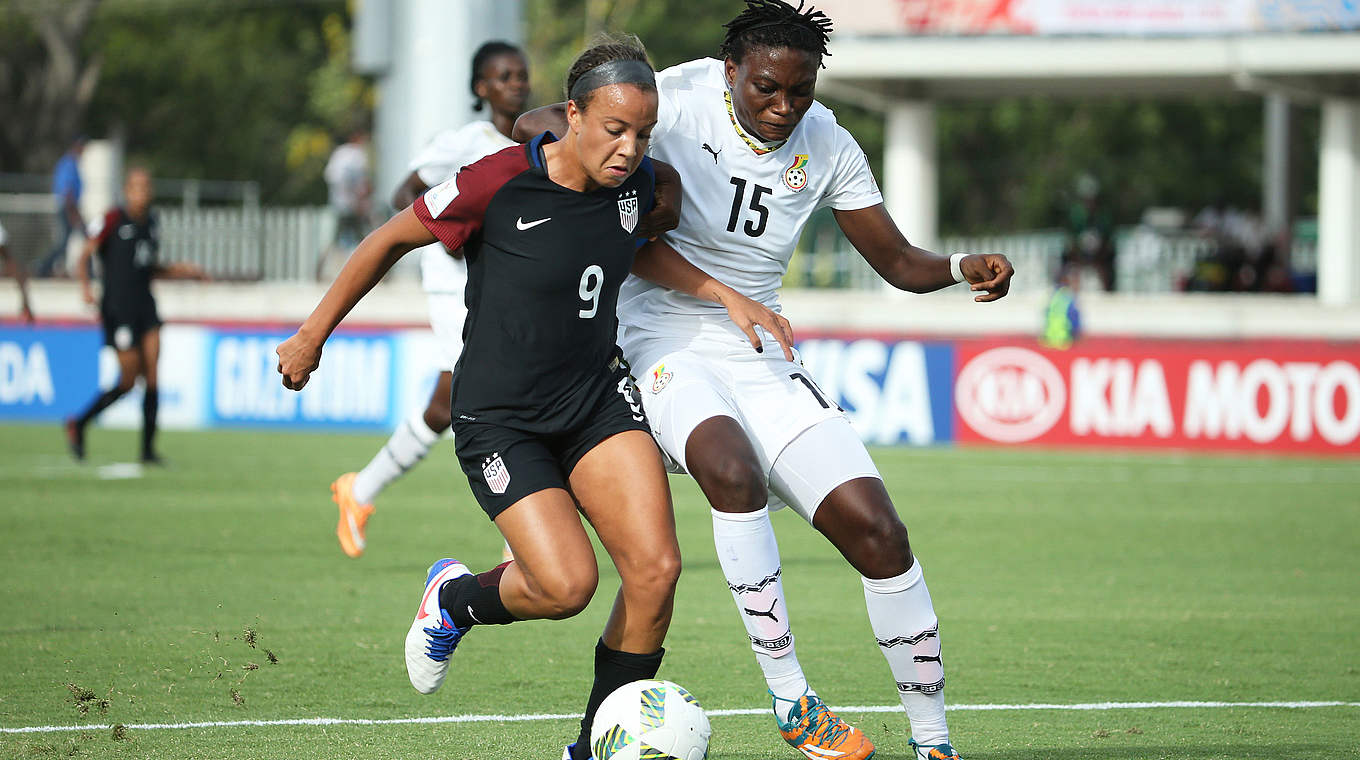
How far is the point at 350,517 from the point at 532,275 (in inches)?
172

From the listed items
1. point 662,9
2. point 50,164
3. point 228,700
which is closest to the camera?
point 228,700

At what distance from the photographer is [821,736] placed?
5.41m

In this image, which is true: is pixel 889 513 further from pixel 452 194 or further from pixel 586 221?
pixel 452 194

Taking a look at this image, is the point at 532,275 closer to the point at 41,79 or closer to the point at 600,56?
the point at 600,56

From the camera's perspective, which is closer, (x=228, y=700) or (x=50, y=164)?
(x=228, y=700)

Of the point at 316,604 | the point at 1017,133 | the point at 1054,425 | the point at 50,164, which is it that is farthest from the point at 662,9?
the point at 316,604

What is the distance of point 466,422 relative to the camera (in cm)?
547

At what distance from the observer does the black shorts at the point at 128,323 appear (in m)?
14.6

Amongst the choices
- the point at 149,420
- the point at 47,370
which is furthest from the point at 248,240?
the point at 149,420

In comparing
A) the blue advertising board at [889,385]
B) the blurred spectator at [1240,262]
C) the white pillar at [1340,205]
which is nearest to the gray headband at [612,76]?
the blue advertising board at [889,385]

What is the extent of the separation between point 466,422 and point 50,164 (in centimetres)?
3860

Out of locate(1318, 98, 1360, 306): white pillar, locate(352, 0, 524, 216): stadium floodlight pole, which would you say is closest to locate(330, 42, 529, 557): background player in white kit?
locate(352, 0, 524, 216): stadium floodlight pole

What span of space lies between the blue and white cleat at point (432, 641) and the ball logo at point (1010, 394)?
12.7 meters

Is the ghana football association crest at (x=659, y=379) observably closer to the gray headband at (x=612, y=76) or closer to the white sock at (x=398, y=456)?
the gray headband at (x=612, y=76)
